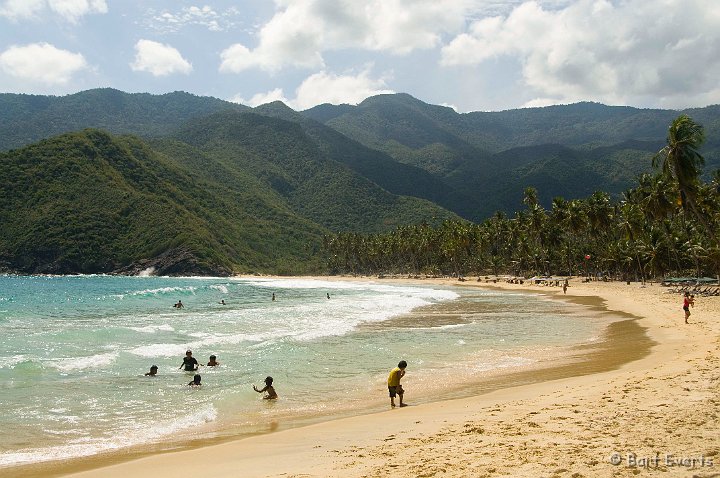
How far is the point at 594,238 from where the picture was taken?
9550cm

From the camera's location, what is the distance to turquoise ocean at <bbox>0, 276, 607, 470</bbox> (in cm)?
1117

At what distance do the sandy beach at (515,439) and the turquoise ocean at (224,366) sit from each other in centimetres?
160

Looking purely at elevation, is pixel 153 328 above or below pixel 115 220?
below

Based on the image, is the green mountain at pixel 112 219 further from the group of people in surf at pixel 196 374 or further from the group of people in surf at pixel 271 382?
the group of people in surf at pixel 271 382

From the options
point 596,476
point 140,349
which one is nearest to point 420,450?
point 596,476

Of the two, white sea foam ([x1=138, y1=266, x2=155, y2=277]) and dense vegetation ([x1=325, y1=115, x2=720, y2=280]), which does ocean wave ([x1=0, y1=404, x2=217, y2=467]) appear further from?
white sea foam ([x1=138, y1=266, x2=155, y2=277])

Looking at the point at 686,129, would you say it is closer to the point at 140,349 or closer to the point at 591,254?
the point at 140,349

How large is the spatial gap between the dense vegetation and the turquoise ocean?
21.2m

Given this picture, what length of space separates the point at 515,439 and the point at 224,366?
12.1 m

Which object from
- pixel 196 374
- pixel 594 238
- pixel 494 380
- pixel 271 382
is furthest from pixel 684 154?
pixel 594 238

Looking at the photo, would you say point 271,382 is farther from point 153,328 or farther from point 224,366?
point 153,328

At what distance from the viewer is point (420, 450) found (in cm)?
810

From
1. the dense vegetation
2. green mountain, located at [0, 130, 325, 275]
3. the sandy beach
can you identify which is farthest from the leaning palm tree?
green mountain, located at [0, 130, 325, 275]

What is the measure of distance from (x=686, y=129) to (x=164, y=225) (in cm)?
12527
